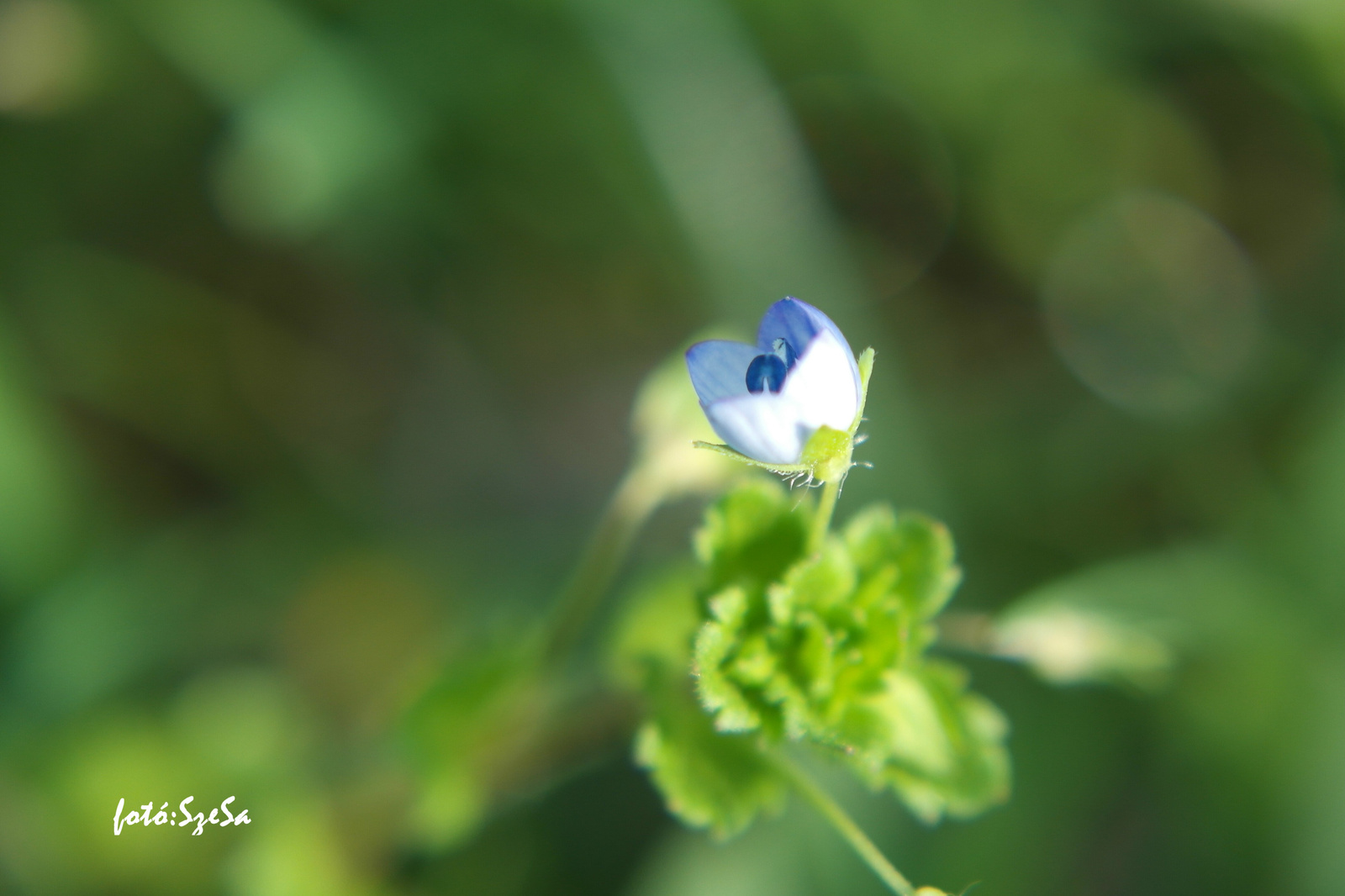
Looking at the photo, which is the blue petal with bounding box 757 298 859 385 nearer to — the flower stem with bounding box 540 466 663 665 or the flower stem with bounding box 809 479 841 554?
the flower stem with bounding box 809 479 841 554

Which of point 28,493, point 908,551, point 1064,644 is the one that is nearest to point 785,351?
point 908,551

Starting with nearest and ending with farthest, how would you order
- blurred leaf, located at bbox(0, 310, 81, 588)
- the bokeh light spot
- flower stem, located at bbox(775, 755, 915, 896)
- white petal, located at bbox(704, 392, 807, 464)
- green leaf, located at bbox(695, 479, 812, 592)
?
white petal, located at bbox(704, 392, 807, 464) < flower stem, located at bbox(775, 755, 915, 896) < green leaf, located at bbox(695, 479, 812, 592) < blurred leaf, located at bbox(0, 310, 81, 588) < the bokeh light spot

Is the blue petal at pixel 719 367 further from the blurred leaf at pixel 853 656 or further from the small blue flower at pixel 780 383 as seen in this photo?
the blurred leaf at pixel 853 656

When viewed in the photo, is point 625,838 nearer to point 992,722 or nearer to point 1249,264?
point 992,722

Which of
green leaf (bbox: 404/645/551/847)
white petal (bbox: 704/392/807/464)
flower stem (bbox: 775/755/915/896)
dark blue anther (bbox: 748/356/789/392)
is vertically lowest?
flower stem (bbox: 775/755/915/896)

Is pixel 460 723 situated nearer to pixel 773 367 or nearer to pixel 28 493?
pixel 773 367
